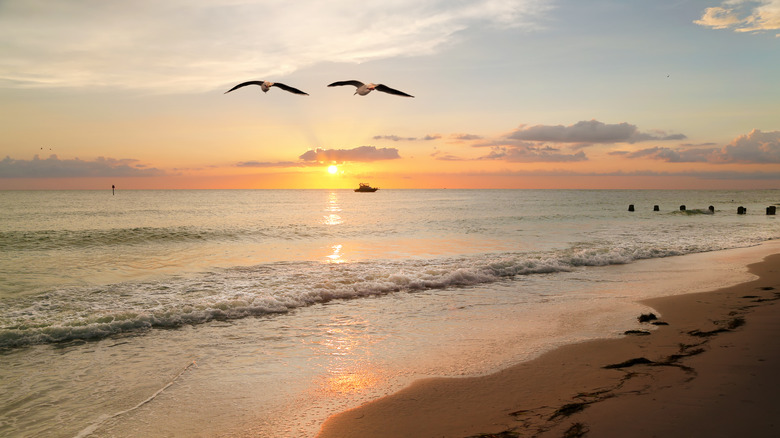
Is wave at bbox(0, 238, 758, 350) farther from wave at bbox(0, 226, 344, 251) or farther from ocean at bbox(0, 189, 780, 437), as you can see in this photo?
wave at bbox(0, 226, 344, 251)

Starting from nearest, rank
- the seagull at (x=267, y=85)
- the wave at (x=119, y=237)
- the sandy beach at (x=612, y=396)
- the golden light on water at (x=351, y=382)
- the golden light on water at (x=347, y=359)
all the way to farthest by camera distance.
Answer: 1. the sandy beach at (x=612, y=396)
2. the golden light on water at (x=351, y=382)
3. the golden light on water at (x=347, y=359)
4. the seagull at (x=267, y=85)
5. the wave at (x=119, y=237)

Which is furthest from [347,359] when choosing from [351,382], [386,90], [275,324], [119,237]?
[119,237]

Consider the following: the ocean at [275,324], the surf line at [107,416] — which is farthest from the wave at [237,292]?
the surf line at [107,416]

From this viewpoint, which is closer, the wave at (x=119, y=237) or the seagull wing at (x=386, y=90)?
the seagull wing at (x=386, y=90)

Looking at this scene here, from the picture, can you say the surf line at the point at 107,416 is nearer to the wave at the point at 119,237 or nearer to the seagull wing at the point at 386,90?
the seagull wing at the point at 386,90

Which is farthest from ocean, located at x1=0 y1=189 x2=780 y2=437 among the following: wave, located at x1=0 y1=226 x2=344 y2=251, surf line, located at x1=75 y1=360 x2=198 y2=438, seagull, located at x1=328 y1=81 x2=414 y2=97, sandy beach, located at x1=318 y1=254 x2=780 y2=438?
seagull, located at x1=328 y1=81 x2=414 y2=97

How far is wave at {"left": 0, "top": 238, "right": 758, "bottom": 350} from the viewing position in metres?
9.11

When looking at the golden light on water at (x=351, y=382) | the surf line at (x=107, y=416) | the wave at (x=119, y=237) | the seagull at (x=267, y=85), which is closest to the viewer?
the surf line at (x=107, y=416)

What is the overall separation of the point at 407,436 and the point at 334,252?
1684cm

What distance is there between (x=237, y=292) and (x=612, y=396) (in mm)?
9555

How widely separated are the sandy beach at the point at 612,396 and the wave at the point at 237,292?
231 inches

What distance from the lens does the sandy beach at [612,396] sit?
448cm

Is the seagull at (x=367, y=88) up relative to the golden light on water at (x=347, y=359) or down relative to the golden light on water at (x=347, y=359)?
up

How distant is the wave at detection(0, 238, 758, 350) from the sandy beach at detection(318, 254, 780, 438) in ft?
19.2
